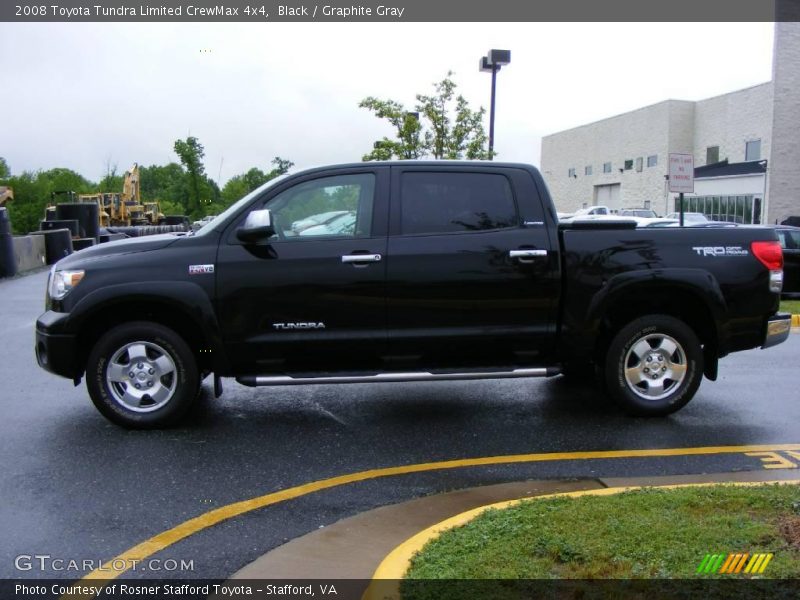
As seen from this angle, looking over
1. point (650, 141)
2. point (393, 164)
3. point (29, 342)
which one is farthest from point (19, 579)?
point (650, 141)

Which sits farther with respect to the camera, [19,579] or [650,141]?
[650,141]

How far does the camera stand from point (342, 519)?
14.5 feet

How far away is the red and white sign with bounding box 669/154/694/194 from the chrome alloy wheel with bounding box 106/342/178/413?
10359 millimetres

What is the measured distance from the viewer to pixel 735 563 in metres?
3.38

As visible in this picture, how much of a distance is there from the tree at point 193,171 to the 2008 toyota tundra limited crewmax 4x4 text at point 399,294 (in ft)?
174

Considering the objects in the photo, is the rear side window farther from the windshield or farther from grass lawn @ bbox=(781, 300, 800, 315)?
grass lawn @ bbox=(781, 300, 800, 315)

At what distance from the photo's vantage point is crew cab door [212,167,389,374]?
5895 millimetres

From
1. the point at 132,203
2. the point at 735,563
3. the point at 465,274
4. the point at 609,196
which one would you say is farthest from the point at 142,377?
the point at 609,196

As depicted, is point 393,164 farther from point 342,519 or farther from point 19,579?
point 19,579

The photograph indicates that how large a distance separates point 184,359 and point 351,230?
159 centimetres

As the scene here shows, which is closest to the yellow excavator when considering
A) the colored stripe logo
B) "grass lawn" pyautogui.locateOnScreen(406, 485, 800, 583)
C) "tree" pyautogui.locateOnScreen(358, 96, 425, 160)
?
"tree" pyautogui.locateOnScreen(358, 96, 425, 160)

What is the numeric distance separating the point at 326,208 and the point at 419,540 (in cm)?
305

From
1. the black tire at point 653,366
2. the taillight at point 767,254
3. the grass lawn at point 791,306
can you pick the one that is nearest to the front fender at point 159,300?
the black tire at point 653,366

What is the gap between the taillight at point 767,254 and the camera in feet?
20.6
